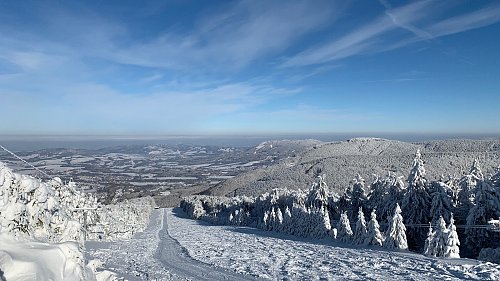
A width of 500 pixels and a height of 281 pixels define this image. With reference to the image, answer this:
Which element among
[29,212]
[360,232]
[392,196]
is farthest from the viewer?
[392,196]

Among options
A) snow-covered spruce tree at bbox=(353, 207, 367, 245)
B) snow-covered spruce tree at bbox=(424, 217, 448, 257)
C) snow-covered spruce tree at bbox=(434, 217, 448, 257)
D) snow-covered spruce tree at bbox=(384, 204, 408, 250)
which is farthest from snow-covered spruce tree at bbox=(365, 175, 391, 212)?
snow-covered spruce tree at bbox=(434, 217, 448, 257)

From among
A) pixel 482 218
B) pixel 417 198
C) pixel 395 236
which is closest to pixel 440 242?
pixel 395 236

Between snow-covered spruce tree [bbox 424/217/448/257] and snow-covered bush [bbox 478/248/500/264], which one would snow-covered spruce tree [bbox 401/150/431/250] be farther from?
snow-covered spruce tree [bbox 424/217/448/257]

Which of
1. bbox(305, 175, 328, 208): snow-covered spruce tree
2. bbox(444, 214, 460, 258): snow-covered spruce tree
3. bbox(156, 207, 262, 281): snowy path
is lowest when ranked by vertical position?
bbox(305, 175, 328, 208): snow-covered spruce tree

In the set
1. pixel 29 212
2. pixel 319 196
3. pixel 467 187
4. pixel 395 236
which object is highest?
pixel 29 212

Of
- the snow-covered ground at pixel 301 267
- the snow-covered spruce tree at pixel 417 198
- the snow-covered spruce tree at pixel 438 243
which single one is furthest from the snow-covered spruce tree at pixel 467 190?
the snow-covered ground at pixel 301 267

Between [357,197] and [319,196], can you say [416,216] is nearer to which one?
[357,197]

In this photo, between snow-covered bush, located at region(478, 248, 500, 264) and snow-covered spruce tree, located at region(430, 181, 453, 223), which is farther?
snow-covered spruce tree, located at region(430, 181, 453, 223)

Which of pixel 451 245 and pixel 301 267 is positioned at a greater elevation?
pixel 451 245

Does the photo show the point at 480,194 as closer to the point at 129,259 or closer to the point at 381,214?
the point at 381,214
